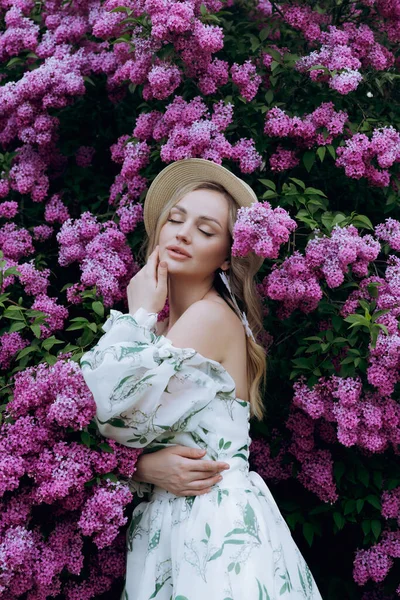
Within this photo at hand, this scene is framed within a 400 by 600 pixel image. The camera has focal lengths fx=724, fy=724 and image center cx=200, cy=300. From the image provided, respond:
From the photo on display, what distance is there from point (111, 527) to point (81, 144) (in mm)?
2322

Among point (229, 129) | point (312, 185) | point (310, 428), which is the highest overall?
point (229, 129)

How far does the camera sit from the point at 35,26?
3.91 metres

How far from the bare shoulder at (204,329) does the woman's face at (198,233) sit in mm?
179

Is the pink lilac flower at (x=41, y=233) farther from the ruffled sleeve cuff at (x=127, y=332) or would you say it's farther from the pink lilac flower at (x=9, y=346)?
the ruffled sleeve cuff at (x=127, y=332)

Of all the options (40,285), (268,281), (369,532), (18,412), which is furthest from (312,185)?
(18,412)

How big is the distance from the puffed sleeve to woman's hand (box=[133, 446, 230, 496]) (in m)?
0.08

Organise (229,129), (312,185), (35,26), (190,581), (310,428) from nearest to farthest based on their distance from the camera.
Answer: (190,581) < (310,428) < (229,129) < (312,185) < (35,26)

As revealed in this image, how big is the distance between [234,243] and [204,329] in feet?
1.15

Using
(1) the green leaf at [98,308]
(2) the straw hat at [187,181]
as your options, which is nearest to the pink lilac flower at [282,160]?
(2) the straw hat at [187,181]

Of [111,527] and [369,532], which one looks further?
[369,532]

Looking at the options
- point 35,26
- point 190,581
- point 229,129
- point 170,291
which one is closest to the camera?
point 190,581

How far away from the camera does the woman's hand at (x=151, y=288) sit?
2553 millimetres

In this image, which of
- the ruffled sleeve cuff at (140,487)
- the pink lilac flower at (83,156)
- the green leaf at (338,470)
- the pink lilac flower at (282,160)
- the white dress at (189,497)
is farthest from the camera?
the pink lilac flower at (83,156)

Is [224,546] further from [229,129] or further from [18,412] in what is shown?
[229,129]
